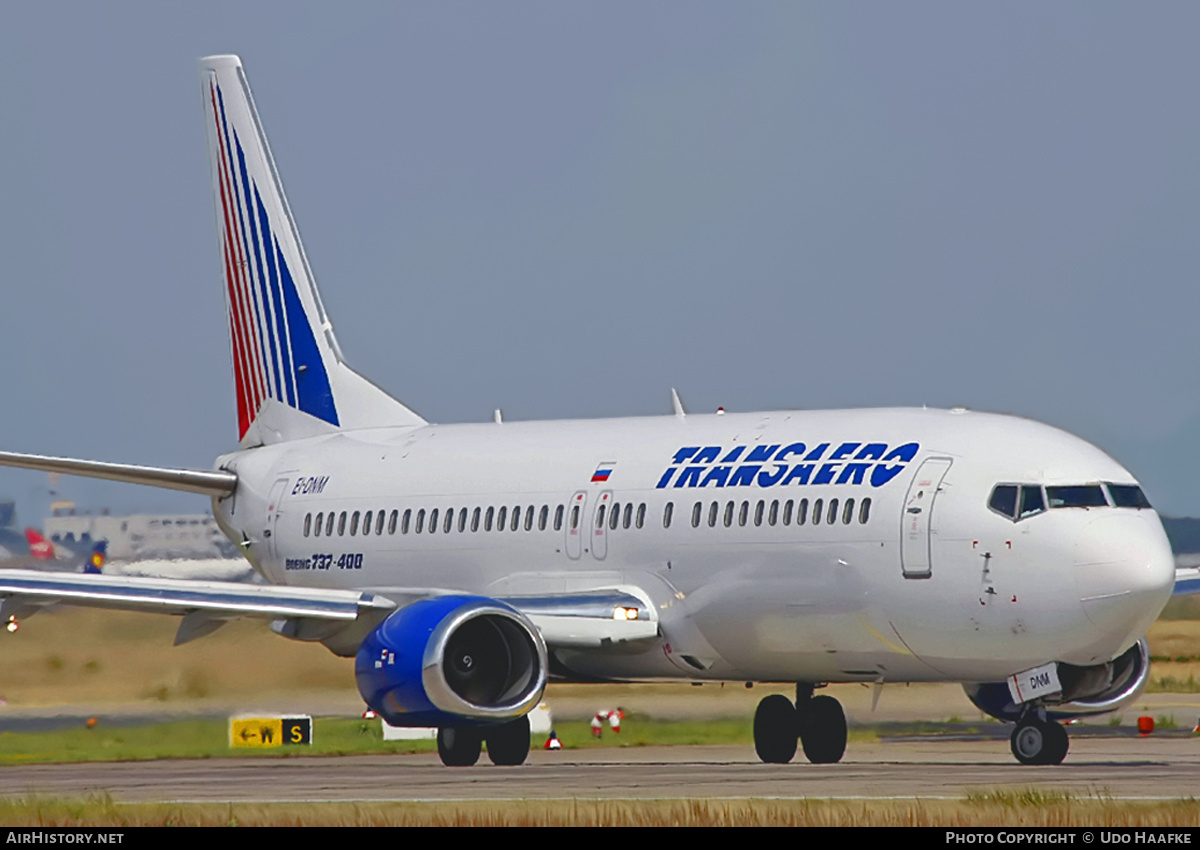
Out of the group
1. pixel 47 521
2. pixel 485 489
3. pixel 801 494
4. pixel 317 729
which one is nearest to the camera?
pixel 801 494

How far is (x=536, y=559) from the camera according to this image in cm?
3031

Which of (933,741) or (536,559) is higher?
(536,559)

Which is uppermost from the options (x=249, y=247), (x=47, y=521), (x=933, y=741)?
(x=249, y=247)

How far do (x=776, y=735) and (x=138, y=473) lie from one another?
30.1 ft

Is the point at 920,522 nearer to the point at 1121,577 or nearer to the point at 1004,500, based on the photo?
the point at 1004,500

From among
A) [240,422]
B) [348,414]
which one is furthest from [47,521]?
[348,414]

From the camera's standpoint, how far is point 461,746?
96.1 ft

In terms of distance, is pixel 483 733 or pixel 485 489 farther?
pixel 485 489

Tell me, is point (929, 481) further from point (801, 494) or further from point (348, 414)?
point (348, 414)

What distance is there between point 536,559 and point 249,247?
8.88 m

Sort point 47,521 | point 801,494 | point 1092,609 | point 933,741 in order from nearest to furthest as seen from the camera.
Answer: point 1092,609 → point 801,494 → point 933,741 → point 47,521

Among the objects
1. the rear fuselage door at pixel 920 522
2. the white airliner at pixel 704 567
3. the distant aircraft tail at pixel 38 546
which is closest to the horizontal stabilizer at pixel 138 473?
the white airliner at pixel 704 567

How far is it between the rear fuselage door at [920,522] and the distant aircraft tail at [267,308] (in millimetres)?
10635

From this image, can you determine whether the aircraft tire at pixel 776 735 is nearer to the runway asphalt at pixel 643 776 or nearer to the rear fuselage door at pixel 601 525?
the runway asphalt at pixel 643 776
